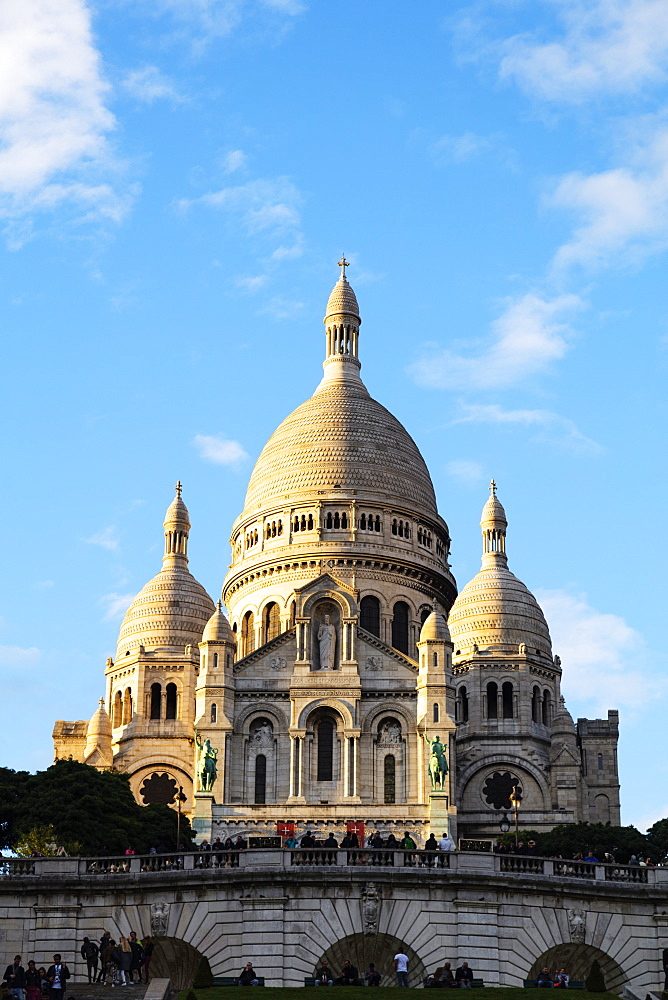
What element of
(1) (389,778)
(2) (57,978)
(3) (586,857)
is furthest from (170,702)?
(2) (57,978)

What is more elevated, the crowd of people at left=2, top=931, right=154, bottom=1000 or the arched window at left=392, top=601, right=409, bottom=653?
the arched window at left=392, top=601, right=409, bottom=653

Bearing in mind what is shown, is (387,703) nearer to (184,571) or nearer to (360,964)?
(184,571)

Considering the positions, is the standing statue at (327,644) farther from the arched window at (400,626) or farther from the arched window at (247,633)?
the arched window at (247,633)

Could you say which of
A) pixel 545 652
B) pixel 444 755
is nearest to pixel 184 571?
pixel 545 652

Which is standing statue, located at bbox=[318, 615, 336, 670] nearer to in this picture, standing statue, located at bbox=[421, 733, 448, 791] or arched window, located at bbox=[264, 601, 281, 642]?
arched window, located at bbox=[264, 601, 281, 642]

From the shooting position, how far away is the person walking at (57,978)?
151ft

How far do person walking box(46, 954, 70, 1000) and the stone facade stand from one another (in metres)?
3.19

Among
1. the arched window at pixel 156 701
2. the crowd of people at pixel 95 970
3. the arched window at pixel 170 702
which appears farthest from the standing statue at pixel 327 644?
the crowd of people at pixel 95 970

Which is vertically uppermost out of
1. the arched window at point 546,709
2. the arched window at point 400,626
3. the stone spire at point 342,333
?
the stone spire at point 342,333

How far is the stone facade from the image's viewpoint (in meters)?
50.5

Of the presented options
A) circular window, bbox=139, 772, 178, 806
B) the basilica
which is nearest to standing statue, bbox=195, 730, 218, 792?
the basilica

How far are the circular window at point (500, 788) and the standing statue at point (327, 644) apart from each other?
12.5 m

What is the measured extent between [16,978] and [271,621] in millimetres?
64532

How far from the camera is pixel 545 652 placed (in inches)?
4422
